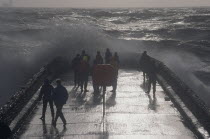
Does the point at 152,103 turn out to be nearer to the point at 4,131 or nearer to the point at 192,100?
the point at 192,100

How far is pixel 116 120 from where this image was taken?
11.9 m

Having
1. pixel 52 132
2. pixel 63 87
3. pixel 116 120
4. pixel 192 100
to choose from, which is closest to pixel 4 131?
pixel 52 132

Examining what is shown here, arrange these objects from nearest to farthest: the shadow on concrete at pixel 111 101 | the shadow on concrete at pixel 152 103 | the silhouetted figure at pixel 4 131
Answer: the silhouetted figure at pixel 4 131 → the shadow on concrete at pixel 152 103 → the shadow on concrete at pixel 111 101

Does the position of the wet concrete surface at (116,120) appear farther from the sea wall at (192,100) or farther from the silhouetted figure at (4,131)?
the silhouetted figure at (4,131)

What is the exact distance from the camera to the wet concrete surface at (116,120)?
10.5 meters

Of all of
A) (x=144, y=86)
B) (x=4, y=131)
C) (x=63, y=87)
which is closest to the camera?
(x=4, y=131)

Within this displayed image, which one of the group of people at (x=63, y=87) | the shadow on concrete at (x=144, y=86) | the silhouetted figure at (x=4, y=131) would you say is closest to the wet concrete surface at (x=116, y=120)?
the group of people at (x=63, y=87)

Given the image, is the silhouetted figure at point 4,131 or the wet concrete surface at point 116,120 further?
the wet concrete surface at point 116,120

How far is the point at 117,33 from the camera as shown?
79188mm

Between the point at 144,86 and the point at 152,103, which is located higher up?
the point at 152,103

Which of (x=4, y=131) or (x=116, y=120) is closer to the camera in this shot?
(x=4, y=131)

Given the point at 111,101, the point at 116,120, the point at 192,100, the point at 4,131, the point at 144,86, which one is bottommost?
the point at 144,86

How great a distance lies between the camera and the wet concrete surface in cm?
1052

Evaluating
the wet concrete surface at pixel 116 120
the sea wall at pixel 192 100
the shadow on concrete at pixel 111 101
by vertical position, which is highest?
the sea wall at pixel 192 100
